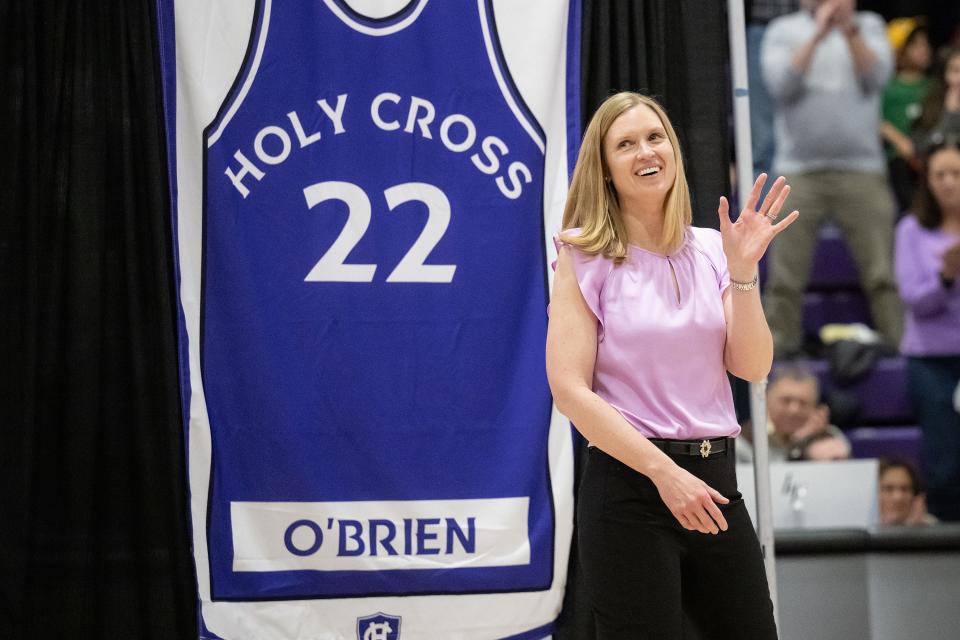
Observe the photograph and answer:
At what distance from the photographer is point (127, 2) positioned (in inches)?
134

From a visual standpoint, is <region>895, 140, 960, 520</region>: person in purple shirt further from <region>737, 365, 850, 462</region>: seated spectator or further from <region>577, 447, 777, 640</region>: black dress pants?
<region>577, 447, 777, 640</region>: black dress pants

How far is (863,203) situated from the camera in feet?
18.8

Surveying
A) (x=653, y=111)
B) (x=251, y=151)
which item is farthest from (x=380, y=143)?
(x=653, y=111)

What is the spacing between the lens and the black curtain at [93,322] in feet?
11.0

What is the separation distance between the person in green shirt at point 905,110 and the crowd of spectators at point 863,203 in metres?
0.24

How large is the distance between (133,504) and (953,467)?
12.2 feet

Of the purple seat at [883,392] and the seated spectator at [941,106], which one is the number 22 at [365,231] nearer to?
the purple seat at [883,392]

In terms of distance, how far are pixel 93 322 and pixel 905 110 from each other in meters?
4.64

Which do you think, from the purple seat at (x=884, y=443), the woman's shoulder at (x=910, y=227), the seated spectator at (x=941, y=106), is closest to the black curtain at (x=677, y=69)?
the woman's shoulder at (x=910, y=227)

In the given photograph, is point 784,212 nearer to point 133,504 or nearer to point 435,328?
point 435,328

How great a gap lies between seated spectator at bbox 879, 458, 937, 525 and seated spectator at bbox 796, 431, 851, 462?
21cm

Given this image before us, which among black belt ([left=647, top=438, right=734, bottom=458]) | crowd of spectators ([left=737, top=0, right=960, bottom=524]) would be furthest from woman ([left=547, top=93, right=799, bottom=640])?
crowd of spectators ([left=737, top=0, right=960, bottom=524])

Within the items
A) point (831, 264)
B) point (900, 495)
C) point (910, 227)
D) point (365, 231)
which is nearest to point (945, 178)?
point (910, 227)

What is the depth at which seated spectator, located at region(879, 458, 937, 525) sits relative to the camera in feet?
15.4
